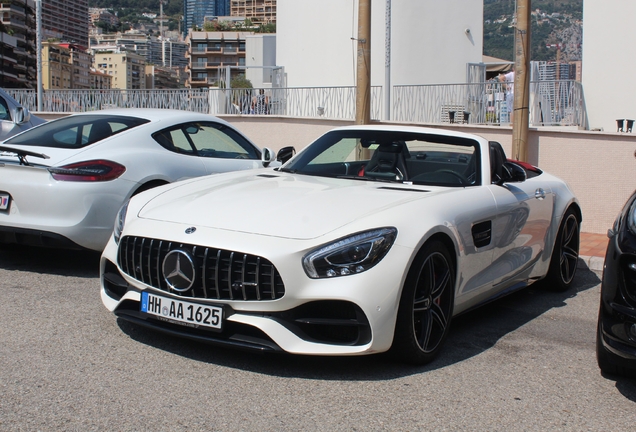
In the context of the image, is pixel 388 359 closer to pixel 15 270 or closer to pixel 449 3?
pixel 15 270

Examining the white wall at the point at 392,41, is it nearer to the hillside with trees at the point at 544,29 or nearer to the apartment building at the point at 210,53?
the hillside with trees at the point at 544,29

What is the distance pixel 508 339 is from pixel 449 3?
23864 mm

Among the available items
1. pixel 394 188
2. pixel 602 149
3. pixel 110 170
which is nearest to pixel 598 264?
pixel 602 149

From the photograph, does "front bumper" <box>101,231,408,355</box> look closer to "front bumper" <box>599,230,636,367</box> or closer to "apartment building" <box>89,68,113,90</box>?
"front bumper" <box>599,230,636,367</box>

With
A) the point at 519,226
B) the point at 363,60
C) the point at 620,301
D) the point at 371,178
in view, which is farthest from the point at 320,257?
the point at 363,60

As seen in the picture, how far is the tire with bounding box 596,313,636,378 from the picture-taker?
394 cm

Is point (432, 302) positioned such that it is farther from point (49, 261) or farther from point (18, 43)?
point (18, 43)

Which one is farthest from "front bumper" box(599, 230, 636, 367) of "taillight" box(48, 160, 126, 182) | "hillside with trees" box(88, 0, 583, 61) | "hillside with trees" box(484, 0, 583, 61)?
"hillside with trees" box(484, 0, 583, 61)

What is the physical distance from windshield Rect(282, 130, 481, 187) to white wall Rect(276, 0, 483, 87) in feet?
67.4

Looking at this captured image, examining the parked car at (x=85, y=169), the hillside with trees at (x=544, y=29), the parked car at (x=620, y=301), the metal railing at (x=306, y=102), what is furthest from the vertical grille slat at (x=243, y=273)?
the hillside with trees at (x=544, y=29)

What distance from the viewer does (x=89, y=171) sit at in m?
6.36

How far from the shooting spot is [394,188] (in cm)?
516

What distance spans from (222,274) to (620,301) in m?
2.06

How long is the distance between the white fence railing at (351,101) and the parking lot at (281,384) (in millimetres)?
8518
